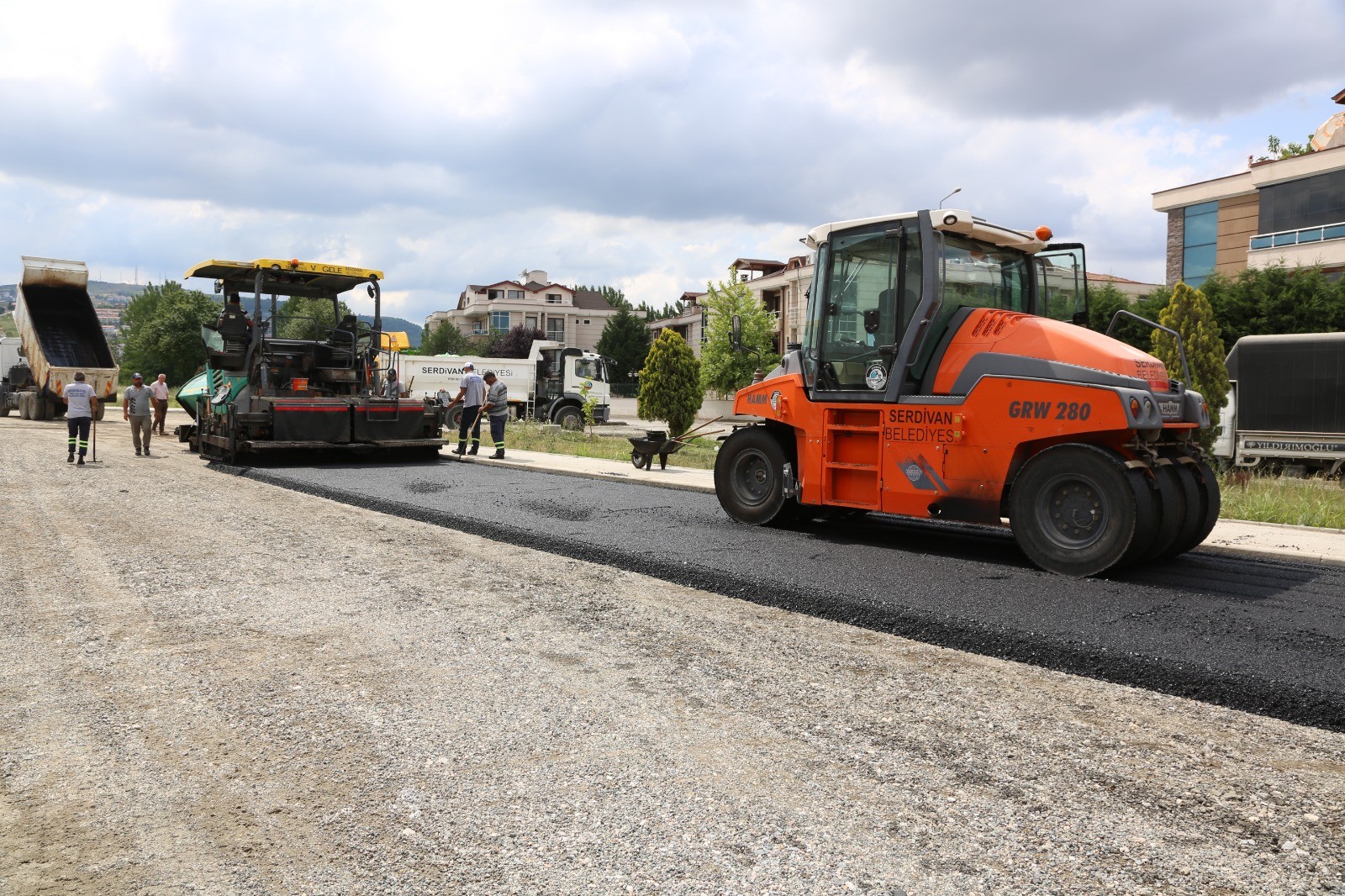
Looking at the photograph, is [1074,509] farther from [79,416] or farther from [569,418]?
[569,418]

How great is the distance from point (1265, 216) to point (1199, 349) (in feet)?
50.1

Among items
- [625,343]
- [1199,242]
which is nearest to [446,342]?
[625,343]

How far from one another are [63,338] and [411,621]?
24371 mm

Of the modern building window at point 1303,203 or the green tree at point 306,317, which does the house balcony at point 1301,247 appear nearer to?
the modern building window at point 1303,203

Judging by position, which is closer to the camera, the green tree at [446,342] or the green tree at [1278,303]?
the green tree at [1278,303]

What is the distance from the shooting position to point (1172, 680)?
464 cm

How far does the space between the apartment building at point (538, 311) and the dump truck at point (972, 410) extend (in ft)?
239

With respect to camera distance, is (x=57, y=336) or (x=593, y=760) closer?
(x=593, y=760)

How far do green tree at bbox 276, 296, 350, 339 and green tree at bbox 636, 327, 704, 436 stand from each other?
38.0 feet

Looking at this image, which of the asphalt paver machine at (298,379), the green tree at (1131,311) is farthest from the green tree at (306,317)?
the green tree at (1131,311)

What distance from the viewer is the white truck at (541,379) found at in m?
31.6

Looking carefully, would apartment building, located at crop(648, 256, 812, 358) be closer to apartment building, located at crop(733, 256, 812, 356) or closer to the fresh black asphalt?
apartment building, located at crop(733, 256, 812, 356)

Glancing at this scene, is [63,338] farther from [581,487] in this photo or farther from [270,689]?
[270,689]

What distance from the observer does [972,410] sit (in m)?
7.34
